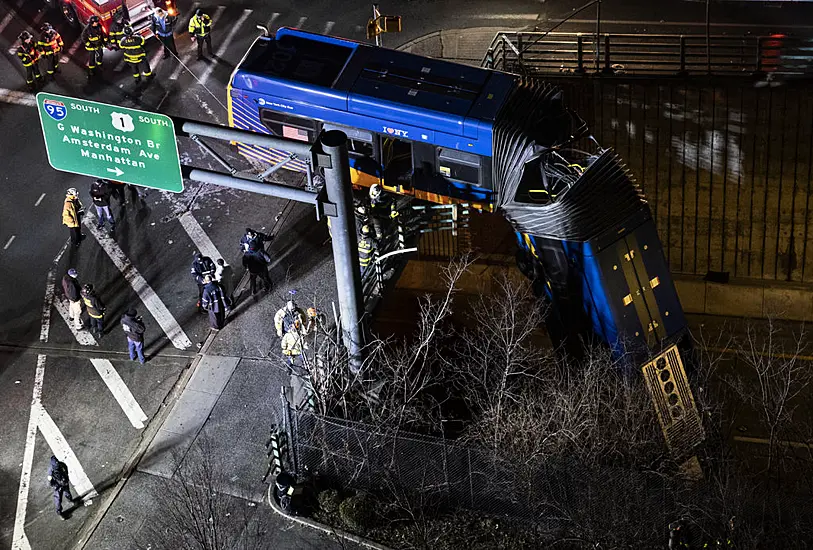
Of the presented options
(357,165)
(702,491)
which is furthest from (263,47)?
(702,491)

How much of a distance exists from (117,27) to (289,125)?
8.81 meters

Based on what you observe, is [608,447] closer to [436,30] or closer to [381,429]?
[381,429]

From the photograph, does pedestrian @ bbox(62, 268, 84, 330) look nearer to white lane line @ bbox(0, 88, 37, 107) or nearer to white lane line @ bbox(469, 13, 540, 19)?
white lane line @ bbox(0, 88, 37, 107)

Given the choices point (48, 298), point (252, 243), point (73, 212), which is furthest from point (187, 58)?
point (252, 243)

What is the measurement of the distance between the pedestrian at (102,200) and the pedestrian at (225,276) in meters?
A: 2.91

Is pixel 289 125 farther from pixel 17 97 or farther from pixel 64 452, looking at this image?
pixel 17 97

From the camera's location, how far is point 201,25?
33.9 meters

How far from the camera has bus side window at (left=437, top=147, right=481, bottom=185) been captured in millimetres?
26594

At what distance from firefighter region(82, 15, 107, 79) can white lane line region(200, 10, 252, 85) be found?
2625 mm

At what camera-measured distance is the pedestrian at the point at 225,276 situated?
27.0 metres

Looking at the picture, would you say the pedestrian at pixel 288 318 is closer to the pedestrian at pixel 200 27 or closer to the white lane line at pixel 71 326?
the white lane line at pixel 71 326

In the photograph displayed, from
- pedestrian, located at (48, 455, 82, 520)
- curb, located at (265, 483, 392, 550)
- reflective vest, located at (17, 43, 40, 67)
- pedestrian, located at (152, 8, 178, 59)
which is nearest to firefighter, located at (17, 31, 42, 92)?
reflective vest, located at (17, 43, 40, 67)

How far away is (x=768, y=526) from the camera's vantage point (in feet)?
67.7

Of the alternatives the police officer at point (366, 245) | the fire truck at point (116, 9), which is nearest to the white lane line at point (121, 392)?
the police officer at point (366, 245)
